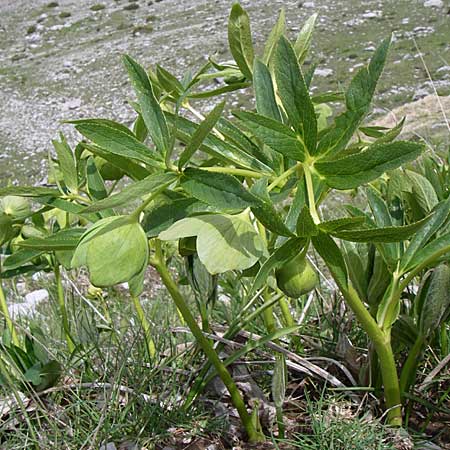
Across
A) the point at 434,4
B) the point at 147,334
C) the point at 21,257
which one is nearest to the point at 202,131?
the point at 21,257

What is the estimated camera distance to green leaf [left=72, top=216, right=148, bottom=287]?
0.54m

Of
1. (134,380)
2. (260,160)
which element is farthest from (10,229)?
(260,160)

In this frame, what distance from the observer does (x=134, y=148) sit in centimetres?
59

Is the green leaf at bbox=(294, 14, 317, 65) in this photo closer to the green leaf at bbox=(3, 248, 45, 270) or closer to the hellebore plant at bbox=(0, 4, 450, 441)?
the hellebore plant at bbox=(0, 4, 450, 441)

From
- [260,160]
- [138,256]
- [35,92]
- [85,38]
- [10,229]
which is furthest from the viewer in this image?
[85,38]

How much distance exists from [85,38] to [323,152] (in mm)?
11474

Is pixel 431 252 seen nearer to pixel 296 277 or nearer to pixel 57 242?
pixel 296 277

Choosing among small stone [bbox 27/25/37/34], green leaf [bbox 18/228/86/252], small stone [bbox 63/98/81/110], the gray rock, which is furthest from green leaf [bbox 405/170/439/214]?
small stone [bbox 27/25/37/34]

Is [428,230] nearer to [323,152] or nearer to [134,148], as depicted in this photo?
[323,152]

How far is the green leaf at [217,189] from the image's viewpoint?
0.54m

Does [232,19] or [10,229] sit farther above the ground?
[232,19]

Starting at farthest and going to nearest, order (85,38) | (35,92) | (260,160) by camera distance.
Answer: (85,38) < (35,92) < (260,160)

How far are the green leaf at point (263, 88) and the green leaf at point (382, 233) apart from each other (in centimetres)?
17

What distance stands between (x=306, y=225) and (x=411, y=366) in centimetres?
30
